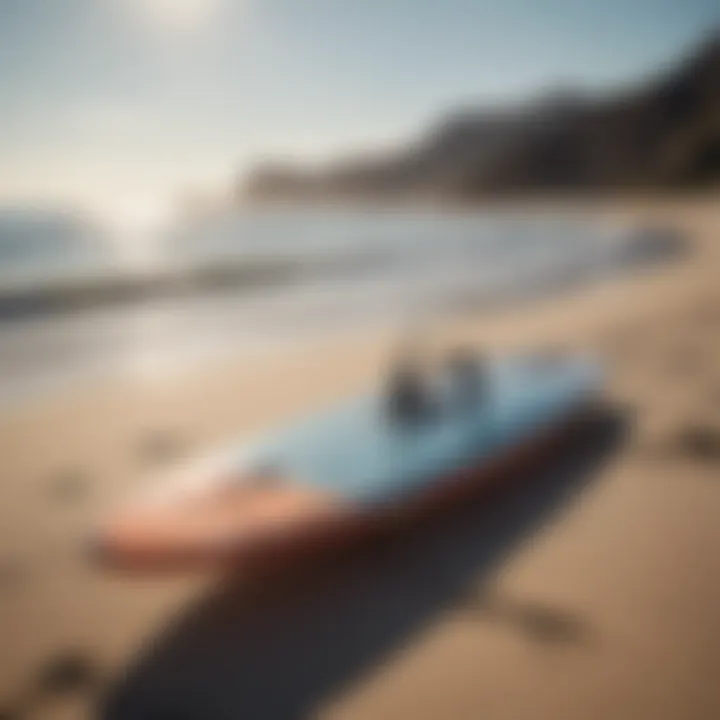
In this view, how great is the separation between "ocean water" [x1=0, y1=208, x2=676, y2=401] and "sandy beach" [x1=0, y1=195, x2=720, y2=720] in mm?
939

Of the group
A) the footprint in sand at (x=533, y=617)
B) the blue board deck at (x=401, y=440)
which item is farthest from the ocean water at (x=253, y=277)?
the footprint in sand at (x=533, y=617)

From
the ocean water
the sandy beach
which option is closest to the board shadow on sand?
the sandy beach

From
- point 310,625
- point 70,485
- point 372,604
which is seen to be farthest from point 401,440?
point 70,485

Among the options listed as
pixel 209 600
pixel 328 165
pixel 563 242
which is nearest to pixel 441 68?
pixel 328 165

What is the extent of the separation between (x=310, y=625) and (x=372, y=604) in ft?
0.77

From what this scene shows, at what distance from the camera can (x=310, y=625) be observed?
2.50m

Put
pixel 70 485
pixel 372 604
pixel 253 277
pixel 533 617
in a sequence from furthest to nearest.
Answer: pixel 253 277 → pixel 70 485 → pixel 372 604 → pixel 533 617

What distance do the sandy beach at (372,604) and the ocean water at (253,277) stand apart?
3.08 feet

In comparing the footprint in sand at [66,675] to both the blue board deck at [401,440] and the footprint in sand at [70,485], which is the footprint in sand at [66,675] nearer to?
the footprint in sand at [70,485]

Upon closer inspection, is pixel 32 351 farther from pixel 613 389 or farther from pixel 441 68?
pixel 613 389

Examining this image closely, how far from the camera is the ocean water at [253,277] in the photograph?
14.7 ft

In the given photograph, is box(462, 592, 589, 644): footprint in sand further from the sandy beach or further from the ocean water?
the ocean water

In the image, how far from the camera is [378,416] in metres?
3.29

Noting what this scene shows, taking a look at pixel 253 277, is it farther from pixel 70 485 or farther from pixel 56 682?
pixel 56 682
